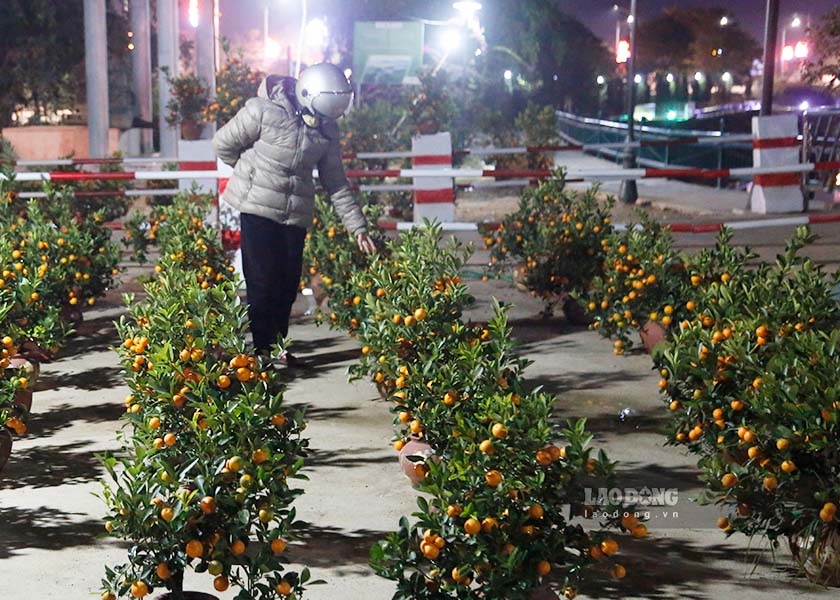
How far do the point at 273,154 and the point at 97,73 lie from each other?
16.6m

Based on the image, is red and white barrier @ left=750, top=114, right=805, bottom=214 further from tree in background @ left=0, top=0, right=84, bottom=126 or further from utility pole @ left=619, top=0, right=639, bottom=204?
tree in background @ left=0, top=0, right=84, bottom=126

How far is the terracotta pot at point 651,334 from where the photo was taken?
27.7ft

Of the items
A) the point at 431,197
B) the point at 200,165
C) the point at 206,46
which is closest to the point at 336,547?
the point at 200,165

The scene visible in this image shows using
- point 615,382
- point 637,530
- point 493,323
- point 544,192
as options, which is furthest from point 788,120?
point 637,530

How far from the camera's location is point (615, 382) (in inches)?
310

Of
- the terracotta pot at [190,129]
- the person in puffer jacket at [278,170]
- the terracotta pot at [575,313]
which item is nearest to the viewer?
the person in puffer jacket at [278,170]

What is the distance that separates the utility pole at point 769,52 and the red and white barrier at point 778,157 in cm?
305

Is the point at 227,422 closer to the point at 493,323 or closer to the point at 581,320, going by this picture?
the point at 493,323

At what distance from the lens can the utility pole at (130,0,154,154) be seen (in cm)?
2609

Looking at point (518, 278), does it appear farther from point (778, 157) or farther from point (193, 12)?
point (193, 12)

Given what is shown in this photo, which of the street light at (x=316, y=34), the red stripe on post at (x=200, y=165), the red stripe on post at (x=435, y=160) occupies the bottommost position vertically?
the red stripe on post at (x=200, y=165)

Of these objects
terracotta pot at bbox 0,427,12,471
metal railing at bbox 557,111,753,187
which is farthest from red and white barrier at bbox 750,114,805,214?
terracotta pot at bbox 0,427,12,471

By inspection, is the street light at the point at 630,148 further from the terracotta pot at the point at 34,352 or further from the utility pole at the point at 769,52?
the terracotta pot at the point at 34,352

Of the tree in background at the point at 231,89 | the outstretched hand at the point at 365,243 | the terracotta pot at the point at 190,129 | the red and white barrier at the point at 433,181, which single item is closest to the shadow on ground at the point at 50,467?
the outstretched hand at the point at 365,243
